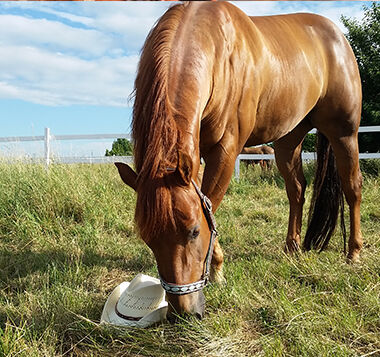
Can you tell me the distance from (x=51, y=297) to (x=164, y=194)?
4.07 feet

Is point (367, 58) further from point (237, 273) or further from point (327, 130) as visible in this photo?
point (237, 273)

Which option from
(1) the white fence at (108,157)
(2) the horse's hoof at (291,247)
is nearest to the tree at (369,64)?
(1) the white fence at (108,157)

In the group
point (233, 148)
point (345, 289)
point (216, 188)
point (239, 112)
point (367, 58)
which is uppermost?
point (367, 58)

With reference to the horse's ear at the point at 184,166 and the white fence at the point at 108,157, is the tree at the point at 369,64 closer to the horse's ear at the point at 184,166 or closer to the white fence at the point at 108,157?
the white fence at the point at 108,157

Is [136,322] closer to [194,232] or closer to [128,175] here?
[194,232]

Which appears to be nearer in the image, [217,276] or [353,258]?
[217,276]

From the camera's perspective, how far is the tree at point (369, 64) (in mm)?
12070

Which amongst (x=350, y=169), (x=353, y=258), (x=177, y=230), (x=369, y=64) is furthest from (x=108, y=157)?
(x=369, y=64)

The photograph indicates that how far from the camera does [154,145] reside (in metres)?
1.77

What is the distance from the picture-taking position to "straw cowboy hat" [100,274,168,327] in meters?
2.16

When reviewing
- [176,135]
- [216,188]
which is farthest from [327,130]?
[176,135]

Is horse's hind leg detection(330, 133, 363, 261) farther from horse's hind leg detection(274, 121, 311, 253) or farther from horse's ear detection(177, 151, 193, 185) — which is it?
horse's ear detection(177, 151, 193, 185)

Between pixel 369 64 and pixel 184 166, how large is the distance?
1300 cm

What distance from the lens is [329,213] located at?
151 inches
